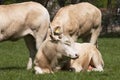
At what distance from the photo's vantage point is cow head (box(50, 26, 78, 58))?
1089 centimetres

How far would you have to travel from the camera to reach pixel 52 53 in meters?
11.0

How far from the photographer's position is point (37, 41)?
42.7 ft

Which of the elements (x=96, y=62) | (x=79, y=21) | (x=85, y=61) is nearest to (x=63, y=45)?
(x=85, y=61)

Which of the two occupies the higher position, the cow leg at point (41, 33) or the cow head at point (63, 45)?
the cow head at point (63, 45)

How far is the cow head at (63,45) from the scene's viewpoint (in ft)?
35.7

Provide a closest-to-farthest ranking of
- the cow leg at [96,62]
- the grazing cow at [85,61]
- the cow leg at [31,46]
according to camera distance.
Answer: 1. the grazing cow at [85,61]
2. the cow leg at [96,62]
3. the cow leg at [31,46]

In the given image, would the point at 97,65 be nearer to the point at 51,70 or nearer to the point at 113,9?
the point at 51,70

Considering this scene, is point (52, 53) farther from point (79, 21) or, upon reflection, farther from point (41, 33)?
point (79, 21)

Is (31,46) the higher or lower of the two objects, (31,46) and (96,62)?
the lower

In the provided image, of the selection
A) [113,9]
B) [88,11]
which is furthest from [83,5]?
[113,9]

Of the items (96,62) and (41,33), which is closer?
(96,62)

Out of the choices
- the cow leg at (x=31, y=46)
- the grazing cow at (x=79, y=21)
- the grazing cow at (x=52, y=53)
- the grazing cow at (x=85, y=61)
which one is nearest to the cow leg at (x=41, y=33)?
the cow leg at (x=31, y=46)

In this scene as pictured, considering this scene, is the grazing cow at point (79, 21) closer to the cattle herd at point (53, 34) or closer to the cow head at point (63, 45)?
the cattle herd at point (53, 34)

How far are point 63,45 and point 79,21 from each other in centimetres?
427
